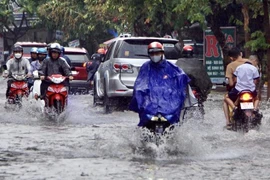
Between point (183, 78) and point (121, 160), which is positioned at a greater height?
point (183, 78)

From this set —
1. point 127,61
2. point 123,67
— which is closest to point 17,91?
point 123,67

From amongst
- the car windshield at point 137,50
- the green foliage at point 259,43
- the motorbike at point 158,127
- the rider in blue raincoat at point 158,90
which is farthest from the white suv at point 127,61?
the motorbike at point 158,127

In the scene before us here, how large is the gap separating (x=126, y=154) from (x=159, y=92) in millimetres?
920

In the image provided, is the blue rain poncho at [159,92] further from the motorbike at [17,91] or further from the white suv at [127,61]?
the motorbike at [17,91]

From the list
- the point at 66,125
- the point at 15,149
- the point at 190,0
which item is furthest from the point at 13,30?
the point at 15,149

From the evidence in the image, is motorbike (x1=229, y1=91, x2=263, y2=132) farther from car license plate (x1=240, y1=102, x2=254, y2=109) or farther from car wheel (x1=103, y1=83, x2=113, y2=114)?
car wheel (x1=103, y1=83, x2=113, y2=114)

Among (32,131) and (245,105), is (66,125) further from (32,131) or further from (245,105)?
(245,105)

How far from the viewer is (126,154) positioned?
37.4 feet

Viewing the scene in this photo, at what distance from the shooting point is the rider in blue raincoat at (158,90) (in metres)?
11.4

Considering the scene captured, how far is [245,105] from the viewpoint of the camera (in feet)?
45.9

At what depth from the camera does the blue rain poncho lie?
11.4 metres

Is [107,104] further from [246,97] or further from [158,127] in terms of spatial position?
[158,127]

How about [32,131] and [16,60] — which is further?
[16,60]

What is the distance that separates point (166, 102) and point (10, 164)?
222 centimetres
